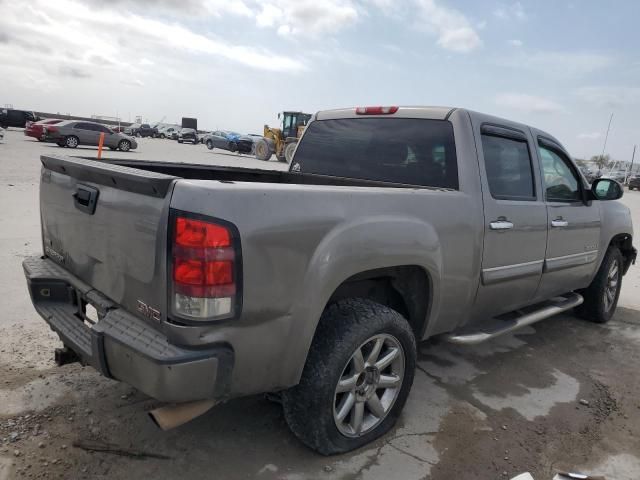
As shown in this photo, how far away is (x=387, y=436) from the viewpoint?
2.88 m

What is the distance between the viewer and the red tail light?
366cm

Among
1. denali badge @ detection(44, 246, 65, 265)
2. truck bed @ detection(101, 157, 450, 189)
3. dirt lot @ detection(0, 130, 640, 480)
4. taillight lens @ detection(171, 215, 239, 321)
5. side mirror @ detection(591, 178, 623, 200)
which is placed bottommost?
dirt lot @ detection(0, 130, 640, 480)

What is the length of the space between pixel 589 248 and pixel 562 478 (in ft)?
8.99

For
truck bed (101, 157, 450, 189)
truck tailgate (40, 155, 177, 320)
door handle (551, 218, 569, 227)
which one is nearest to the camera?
truck tailgate (40, 155, 177, 320)

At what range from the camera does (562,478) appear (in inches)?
95.1

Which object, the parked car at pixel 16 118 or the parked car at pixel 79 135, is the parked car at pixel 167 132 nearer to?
the parked car at pixel 16 118

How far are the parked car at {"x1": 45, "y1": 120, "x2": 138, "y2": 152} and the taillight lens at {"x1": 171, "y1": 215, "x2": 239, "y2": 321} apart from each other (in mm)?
25088

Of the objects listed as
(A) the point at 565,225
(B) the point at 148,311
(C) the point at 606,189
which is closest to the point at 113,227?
(B) the point at 148,311

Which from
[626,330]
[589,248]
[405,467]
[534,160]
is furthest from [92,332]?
[626,330]

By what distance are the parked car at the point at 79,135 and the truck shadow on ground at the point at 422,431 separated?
2368 cm

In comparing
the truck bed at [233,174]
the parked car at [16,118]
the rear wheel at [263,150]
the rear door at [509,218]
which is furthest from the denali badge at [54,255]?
the parked car at [16,118]

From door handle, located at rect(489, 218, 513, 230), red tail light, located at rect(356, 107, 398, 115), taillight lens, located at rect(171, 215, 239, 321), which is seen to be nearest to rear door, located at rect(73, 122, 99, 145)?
red tail light, located at rect(356, 107, 398, 115)

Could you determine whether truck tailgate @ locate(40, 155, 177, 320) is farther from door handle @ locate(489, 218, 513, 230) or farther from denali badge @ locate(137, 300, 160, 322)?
door handle @ locate(489, 218, 513, 230)

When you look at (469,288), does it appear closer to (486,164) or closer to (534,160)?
(486,164)
